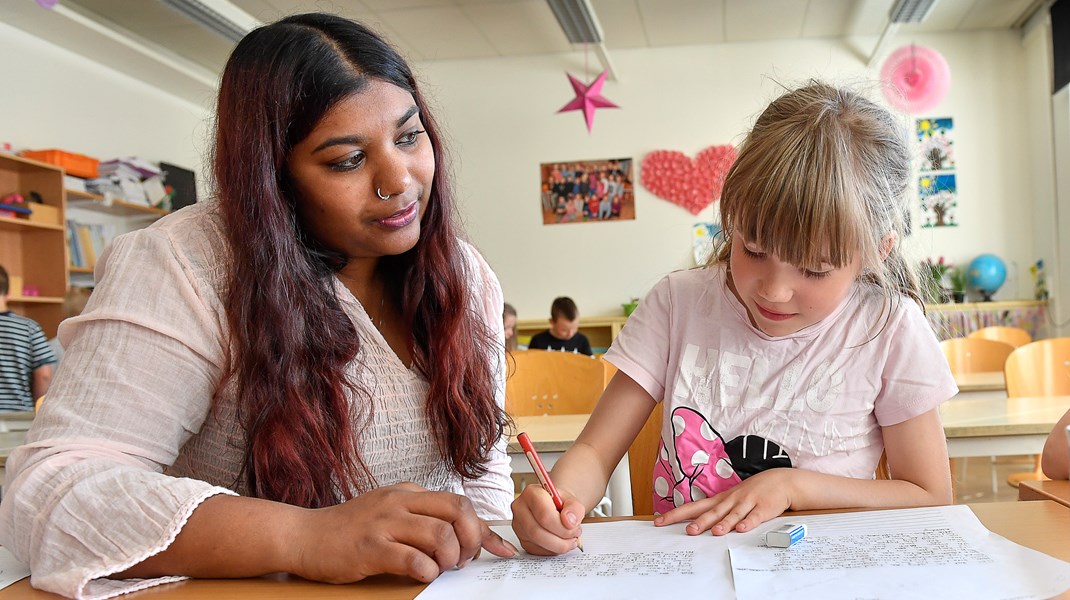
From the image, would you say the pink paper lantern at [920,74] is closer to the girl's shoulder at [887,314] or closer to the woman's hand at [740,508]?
the girl's shoulder at [887,314]

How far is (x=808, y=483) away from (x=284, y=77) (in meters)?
0.77

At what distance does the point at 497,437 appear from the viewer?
1163 mm

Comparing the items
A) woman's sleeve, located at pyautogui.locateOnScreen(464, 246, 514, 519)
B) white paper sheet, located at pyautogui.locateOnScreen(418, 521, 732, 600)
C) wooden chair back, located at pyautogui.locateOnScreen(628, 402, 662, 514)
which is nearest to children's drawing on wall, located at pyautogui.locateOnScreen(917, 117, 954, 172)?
wooden chair back, located at pyautogui.locateOnScreen(628, 402, 662, 514)

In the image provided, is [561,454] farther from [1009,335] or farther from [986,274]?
[986,274]

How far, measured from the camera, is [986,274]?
19.1 ft

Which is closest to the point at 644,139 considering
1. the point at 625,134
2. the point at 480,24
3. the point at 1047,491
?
the point at 625,134

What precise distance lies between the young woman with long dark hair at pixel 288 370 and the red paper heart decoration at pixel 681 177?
17.3 feet

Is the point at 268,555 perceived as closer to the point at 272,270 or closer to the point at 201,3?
the point at 272,270

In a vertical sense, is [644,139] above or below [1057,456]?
above

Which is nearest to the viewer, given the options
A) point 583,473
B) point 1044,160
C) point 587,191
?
point 583,473

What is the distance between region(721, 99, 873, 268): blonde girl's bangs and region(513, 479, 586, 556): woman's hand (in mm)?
390

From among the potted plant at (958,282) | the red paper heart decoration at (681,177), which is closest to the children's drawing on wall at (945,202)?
the potted plant at (958,282)

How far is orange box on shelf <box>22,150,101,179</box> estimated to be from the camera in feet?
16.4

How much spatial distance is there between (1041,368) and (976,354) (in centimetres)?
64
